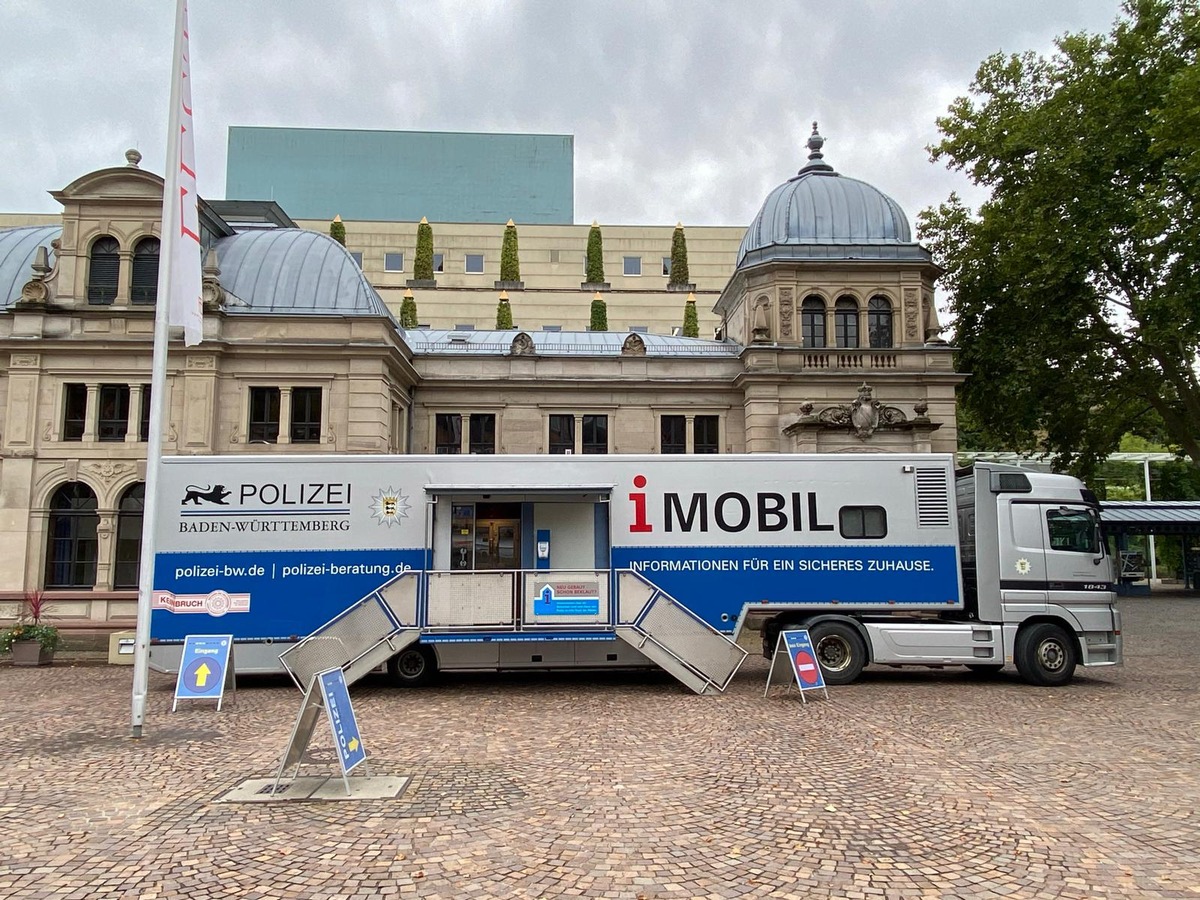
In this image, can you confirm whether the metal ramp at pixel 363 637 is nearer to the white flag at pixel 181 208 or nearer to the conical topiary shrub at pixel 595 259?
the white flag at pixel 181 208

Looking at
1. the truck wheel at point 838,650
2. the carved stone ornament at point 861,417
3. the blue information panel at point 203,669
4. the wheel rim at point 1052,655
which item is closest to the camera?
the blue information panel at point 203,669

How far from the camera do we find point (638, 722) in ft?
36.0

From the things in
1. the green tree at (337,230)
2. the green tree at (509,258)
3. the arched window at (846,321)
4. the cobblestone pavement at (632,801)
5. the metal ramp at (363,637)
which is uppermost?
the green tree at (337,230)

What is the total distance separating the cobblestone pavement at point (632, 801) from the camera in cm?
569

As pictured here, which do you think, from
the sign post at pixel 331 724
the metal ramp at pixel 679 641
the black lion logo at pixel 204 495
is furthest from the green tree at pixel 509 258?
the sign post at pixel 331 724

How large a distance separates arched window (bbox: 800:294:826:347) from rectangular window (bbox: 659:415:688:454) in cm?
528

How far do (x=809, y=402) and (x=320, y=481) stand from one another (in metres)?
18.7

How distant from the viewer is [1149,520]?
3672 centimetres

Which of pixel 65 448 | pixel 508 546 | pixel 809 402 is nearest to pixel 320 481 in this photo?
pixel 508 546

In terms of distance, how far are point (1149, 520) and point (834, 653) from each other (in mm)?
30586

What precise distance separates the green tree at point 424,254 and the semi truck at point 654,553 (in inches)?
1738

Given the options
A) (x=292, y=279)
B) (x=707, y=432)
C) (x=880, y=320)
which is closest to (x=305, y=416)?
(x=292, y=279)

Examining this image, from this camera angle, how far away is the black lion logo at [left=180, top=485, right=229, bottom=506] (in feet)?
45.0

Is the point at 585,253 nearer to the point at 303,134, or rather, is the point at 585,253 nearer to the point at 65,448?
the point at 303,134
